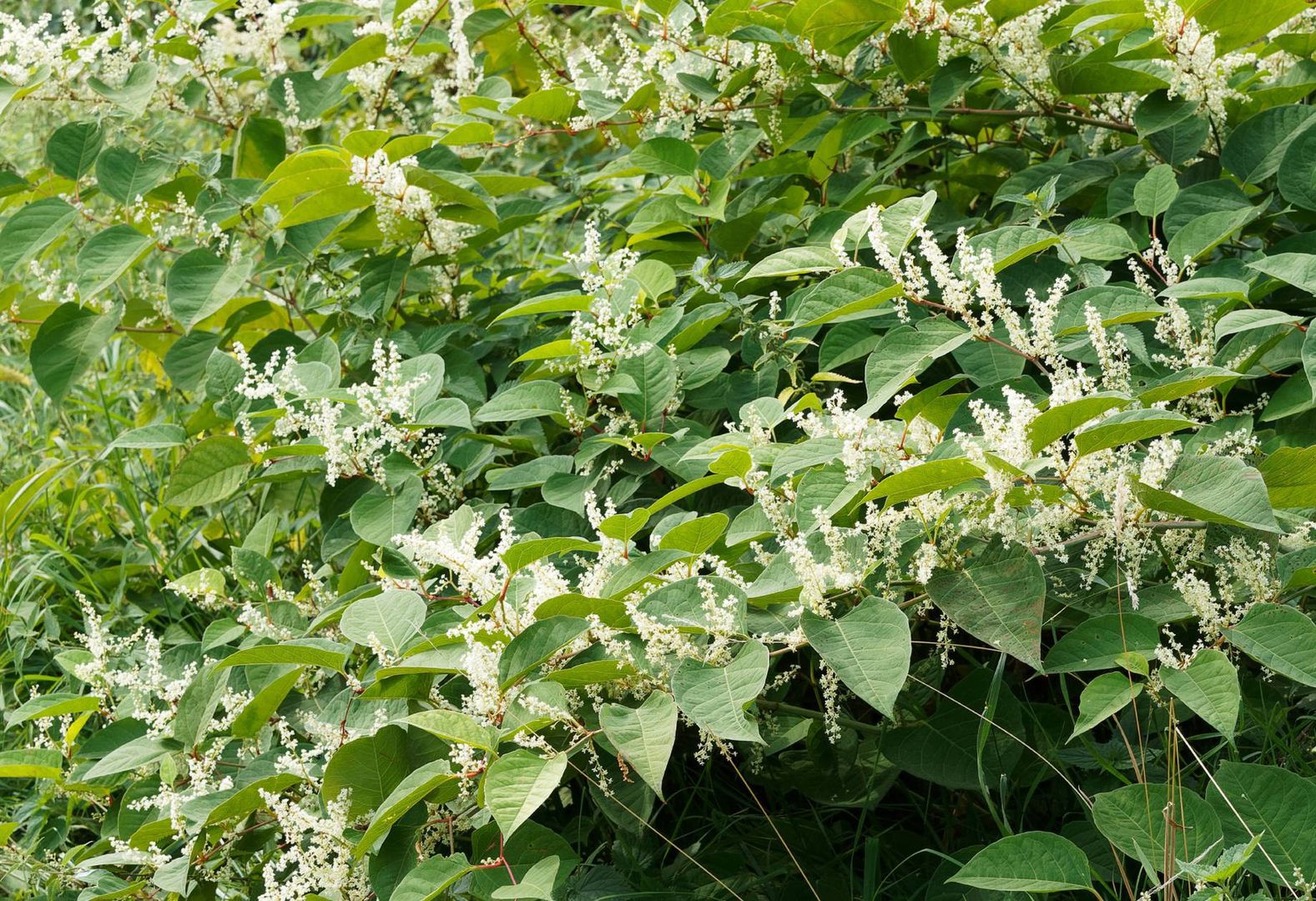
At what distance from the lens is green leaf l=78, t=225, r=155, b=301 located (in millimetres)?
2260

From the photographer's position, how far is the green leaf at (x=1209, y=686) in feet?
4.17

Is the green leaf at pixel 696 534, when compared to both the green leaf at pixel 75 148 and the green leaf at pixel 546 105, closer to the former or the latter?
the green leaf at pixel 546 105

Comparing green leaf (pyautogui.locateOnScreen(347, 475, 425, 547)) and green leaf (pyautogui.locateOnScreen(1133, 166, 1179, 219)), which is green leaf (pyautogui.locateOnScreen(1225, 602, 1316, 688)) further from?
green leaf (pyautogui.locateOnScreen(347, 475, 425, 547))

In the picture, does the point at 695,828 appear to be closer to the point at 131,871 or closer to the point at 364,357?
the point at 131,871

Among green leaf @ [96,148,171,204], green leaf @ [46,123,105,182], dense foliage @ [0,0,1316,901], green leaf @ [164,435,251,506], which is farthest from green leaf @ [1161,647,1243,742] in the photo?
green leaf @ [46,123,105,182]

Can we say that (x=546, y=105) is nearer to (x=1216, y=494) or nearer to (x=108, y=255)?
(x=108, y=255)

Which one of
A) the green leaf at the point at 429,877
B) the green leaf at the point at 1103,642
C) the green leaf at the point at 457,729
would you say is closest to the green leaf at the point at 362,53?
the green leaf at the point at 457,729

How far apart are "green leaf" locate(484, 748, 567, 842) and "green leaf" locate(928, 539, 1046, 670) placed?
478mm

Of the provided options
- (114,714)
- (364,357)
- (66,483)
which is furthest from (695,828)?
(66,483)

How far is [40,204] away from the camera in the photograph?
7.63ft

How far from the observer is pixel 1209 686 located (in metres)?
1.31

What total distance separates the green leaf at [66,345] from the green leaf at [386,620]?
1183 mm

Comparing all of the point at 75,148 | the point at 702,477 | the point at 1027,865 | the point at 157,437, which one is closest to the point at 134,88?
the point at 75,148

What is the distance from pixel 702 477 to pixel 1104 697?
24.3 inches
